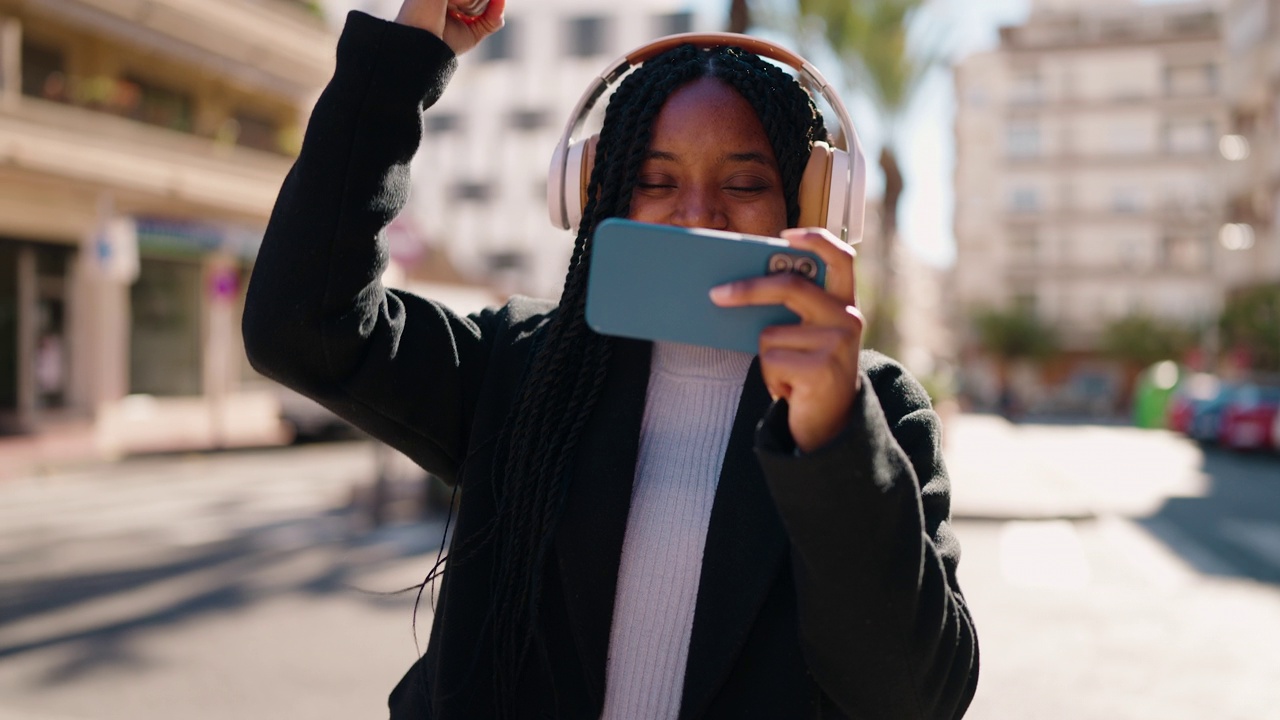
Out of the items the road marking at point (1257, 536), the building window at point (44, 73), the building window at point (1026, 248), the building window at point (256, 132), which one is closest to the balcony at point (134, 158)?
the building window at point (44, 73)

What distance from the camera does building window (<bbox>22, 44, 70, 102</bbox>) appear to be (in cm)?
1631

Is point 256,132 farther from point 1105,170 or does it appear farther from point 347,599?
point 1105,170

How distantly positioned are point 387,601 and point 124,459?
32.9ft

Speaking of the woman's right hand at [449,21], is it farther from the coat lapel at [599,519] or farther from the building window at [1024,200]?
the building window at [1024,200]

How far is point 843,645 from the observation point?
106cm

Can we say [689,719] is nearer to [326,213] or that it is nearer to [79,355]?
[326,213]

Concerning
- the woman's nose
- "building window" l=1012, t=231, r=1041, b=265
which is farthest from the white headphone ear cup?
"building window" l=1012, t=231, r=1041, b=265

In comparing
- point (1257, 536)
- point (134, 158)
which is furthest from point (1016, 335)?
point (1257, 536)

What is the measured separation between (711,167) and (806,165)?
152 mm

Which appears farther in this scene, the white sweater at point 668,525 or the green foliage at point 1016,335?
the green foliage at point 1016,335

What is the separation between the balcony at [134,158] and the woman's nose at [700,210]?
1597cm

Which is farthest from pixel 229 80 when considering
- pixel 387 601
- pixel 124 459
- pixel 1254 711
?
pixel 1254 711

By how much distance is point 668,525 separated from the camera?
4.17 feet

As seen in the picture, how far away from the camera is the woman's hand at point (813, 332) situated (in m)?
0.95
